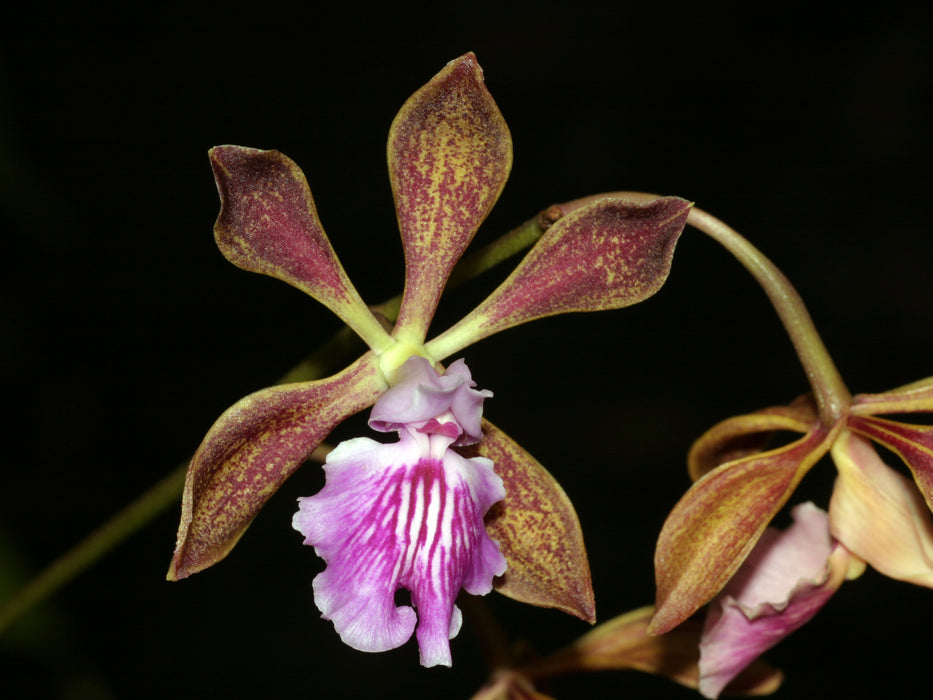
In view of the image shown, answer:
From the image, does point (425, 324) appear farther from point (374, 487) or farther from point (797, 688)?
point (797, 688)

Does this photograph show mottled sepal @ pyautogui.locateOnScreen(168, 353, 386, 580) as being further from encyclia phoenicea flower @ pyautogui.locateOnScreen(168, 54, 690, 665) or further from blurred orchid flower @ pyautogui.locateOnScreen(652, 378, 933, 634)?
blurred orchid flower @ pyautogui.locateOnScreen(652, 378, 933, 634)

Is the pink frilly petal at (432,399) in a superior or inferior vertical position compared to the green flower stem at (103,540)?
superior

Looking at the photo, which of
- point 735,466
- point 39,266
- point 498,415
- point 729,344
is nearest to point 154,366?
point 39,266

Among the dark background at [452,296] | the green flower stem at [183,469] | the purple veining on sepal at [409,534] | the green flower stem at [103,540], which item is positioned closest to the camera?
the purple veining on sepal at [409,534]

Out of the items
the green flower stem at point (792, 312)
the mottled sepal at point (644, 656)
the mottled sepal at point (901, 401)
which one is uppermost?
the green flower stem at point (792, 312)

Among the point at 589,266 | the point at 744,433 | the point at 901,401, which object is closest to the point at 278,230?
the point at 589,266

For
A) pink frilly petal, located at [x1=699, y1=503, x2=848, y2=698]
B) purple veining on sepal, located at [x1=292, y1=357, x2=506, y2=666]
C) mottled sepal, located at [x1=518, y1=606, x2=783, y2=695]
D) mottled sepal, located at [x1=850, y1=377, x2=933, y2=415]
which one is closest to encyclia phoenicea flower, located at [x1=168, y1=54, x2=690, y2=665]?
purple veining on sepal, located at [x1=292, y1=357, x2=506, y2=666]

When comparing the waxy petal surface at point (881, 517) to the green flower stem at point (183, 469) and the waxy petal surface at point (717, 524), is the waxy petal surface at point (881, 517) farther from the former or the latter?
the green flower stem at point (183, 469)

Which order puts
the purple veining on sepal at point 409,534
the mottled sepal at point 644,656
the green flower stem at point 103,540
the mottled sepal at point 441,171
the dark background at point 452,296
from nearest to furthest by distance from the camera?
the mottled sepal at point 441,171 < the purple veining on sepal at point 409,534 < the green flower stem at point 103,540 < the mottled sepal at point 644,656 < the dark background at point 452,296

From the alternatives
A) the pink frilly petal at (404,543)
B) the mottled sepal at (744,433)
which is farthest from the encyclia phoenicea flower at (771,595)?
the pink frilly petal at (404,543)
